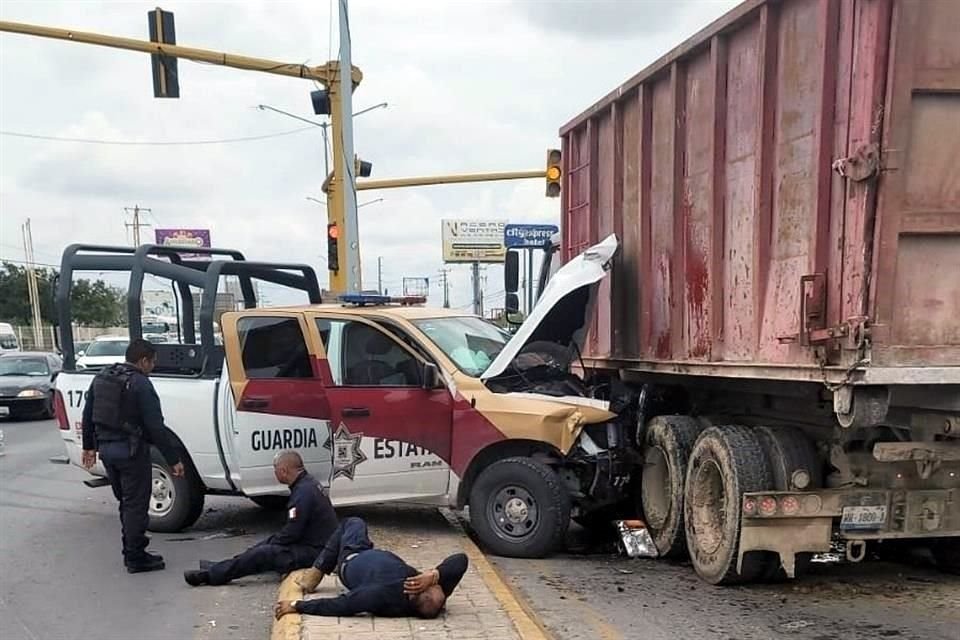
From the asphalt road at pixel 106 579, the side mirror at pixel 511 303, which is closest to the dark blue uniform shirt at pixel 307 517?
the asphalt road at pixel 106 579

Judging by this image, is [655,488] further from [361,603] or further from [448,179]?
[448,179]

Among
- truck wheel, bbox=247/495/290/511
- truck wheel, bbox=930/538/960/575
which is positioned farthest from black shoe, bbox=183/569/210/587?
truck wheel, bbox=930/538/960/575

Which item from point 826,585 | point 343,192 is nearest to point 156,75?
point 343,192

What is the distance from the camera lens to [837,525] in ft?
17.3

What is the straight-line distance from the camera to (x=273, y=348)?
722cm

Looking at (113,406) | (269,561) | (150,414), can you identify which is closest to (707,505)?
(269,561)

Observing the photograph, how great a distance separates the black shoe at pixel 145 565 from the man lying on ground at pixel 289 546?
69 cm

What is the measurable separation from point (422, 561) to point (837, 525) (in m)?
2.73

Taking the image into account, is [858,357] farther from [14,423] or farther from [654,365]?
[14,423]

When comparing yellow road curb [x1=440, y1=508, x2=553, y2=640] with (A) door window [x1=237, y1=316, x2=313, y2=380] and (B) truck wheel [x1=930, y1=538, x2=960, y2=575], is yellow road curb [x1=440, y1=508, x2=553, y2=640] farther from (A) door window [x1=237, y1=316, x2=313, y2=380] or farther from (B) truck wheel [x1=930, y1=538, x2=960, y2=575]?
(B) truck wheel [x1=930, y1=538, x2=960, y2=575]

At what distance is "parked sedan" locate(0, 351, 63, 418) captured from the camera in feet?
60.0

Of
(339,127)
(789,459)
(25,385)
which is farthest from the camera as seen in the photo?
(25,385)

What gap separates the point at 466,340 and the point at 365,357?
0.88 meters

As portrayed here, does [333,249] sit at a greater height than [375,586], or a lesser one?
greater
